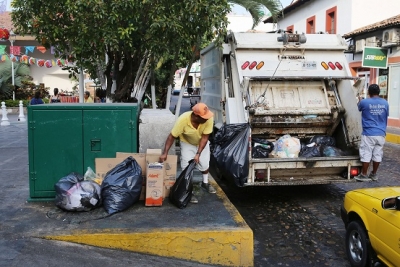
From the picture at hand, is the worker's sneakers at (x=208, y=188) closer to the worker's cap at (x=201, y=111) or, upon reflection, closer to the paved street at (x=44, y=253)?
the worker's cap at (x=201, y=111)

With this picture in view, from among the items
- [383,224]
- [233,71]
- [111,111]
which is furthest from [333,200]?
[111,111]

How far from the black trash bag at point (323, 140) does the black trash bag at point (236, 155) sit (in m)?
1.75

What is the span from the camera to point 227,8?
23.9 ft

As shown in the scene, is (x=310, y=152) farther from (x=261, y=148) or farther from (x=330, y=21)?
(x=330, y=21)

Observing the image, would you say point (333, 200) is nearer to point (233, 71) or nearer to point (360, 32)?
point (233, 71)

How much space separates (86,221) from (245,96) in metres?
3.23

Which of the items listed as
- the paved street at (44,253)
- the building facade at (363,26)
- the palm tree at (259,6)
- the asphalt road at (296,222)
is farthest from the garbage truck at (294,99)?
the building facade at (363,26)

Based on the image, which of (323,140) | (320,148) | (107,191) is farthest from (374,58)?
(107,191)

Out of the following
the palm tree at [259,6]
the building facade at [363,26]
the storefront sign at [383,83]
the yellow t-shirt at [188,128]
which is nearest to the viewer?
the yellow t-shirt at [188,128]

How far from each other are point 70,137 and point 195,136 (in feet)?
5.03

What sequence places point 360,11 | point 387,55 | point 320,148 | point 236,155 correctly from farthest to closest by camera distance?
1. point 360,11
2. point 387,55
3. point 320,148
4. point 236,155

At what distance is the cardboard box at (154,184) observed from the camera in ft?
16.5

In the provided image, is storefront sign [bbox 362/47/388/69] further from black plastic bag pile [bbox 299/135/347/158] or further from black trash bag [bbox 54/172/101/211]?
black trash bag [bbox 54/172/101/211]

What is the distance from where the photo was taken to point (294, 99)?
732 cm
